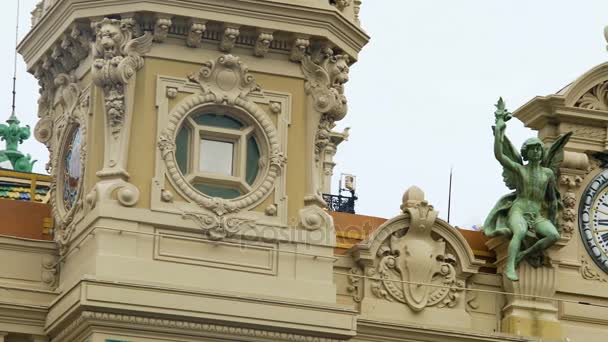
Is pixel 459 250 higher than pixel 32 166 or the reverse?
the reverse

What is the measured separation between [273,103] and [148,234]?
2.69 meters

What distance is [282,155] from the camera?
3506cm

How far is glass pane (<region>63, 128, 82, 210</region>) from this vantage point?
3562 cm

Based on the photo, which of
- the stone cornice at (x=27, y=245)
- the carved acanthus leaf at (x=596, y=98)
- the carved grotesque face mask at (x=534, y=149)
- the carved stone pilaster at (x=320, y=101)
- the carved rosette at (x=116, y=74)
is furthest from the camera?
the carved acanthus leaf at (x=596, y=98)

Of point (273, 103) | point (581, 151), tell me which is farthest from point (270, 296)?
point (581, 151)

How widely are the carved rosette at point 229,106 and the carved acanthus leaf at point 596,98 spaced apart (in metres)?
5.15

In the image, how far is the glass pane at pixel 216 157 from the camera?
115 feet

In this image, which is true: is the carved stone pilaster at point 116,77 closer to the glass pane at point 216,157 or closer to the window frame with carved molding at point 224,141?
the window frame with carved molding at point 224,141

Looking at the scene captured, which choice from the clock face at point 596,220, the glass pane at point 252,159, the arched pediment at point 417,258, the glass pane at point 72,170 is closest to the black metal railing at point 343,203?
the clock face at point 596,220

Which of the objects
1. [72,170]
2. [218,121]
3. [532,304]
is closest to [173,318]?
[218,121]

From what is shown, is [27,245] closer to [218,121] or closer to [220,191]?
[220,191]

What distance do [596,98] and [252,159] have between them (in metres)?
5.69

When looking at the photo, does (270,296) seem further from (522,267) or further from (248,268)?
(522,267)

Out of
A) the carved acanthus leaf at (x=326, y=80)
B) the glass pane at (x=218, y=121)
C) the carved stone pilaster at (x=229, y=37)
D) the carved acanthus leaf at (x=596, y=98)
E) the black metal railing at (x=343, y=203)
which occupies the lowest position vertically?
the glass pane at (x=218, y=121)
